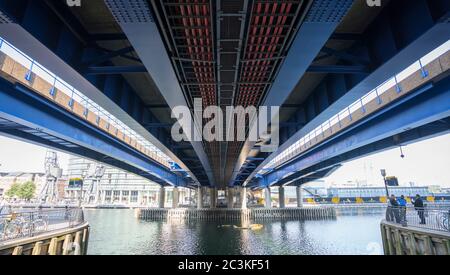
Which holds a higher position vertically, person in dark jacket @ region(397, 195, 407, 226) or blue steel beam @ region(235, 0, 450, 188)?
blue steel beam @ region(235, 0, 450, 188)

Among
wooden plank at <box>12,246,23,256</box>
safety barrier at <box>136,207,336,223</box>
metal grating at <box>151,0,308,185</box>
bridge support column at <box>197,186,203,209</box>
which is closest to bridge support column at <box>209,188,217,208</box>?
bridge support column at <box>197,186,203,209</box>

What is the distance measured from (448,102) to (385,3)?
5.63 metres

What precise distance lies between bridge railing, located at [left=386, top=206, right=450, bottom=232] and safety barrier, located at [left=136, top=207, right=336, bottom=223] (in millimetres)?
38739

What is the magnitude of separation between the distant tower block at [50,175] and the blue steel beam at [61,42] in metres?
92.7

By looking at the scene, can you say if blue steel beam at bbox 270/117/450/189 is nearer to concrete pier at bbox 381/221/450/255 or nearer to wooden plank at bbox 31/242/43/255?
concrete pier at bbox 381/221/450/255

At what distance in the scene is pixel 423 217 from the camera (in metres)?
14.3

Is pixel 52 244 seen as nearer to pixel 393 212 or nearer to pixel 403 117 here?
pixel 403 117

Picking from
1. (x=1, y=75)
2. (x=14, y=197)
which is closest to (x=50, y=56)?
(x=1, y=75)

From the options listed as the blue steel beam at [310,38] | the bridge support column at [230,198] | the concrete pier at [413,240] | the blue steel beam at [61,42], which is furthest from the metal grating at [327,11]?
the bridge support column at [230,198]

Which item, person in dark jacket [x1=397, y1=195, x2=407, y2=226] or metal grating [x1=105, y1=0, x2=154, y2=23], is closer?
metal grating [x1=105, y1=0, x2=154, y2=23]

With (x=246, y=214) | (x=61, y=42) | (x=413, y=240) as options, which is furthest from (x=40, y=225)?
(x=246, y=214)

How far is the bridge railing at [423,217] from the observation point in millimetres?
12527

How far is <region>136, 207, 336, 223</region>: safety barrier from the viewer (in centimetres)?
5422

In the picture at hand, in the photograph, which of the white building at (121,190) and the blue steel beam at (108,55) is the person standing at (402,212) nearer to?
the blue steel beam at (108,55)
